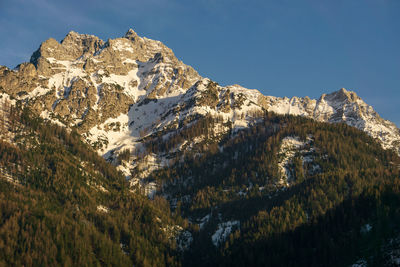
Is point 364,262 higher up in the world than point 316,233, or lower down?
lower down

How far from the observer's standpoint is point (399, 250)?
14400 centimetres

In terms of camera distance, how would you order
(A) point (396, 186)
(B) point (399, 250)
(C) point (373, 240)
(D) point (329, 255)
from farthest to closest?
(A) point (396, 186) < (D) point (329, 255) < (C) point (373, 240) < (B) point (399, 250)

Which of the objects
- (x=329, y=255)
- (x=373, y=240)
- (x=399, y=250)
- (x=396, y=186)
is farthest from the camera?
(x=396, y=186)

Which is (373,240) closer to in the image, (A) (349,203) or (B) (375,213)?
(B) (375,213)

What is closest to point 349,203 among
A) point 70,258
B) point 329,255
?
point 329,255

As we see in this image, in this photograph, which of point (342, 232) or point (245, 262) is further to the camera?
point (245, 262)

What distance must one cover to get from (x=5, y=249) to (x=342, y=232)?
489ft

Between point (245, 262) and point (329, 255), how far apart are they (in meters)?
40.3

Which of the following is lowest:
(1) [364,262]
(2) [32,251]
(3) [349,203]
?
(1) [364,262]

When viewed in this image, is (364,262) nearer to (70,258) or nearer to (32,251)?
(70,258)

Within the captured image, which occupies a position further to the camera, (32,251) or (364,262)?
(32,251)

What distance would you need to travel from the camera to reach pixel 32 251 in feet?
639

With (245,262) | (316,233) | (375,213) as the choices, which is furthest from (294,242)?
(375,213)

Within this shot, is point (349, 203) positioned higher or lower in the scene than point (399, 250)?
higher
